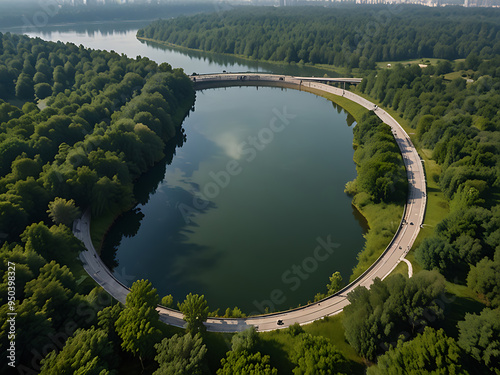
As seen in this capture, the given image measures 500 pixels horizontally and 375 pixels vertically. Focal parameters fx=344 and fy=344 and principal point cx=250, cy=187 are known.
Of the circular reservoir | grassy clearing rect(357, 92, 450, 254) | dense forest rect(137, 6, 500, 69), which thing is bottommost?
the circular reservoir

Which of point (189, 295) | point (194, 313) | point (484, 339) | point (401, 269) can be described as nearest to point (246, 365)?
point (194, 313)

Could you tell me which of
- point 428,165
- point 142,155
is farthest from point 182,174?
point 428,165

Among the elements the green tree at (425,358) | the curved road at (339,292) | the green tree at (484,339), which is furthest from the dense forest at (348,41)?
the green tree at (425,358)

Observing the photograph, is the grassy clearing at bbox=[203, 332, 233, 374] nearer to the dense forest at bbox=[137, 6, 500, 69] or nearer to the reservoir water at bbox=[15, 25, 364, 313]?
the reservoir water at bbox=[15, 25, 364, 313]

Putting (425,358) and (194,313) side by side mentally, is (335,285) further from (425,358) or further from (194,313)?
(194,313)

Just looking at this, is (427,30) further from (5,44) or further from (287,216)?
(5,44)

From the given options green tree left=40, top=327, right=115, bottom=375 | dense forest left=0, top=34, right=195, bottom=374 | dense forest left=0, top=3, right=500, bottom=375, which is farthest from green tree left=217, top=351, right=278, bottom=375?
dense forest left=0, top=34, right=195, bottom=374
